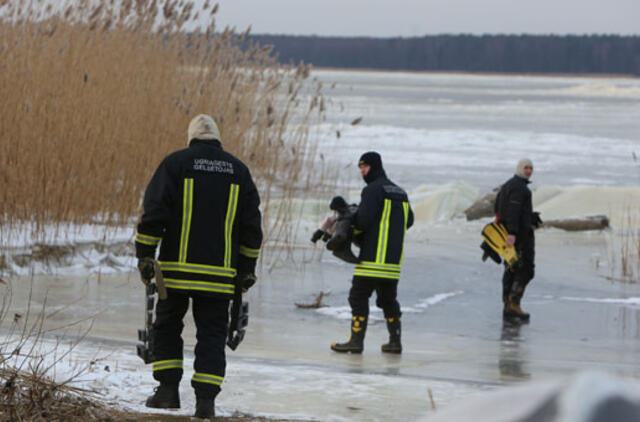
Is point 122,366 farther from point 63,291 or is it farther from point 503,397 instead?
point 503,397

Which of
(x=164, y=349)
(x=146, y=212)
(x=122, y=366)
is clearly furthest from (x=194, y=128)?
(x=122, y=366)

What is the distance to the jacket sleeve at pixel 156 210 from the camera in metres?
5.01

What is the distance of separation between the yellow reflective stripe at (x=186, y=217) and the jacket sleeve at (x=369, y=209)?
2559 mm

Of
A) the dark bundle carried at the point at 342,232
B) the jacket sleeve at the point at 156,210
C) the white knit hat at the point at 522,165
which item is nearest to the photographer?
the jacket sleeve at the point at 156,210

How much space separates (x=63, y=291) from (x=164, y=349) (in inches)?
155

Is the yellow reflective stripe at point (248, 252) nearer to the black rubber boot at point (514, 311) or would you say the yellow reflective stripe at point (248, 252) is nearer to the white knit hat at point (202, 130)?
the white knit hat at point (202, 130)

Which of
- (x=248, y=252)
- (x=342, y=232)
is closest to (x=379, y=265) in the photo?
(x=342, y=232)

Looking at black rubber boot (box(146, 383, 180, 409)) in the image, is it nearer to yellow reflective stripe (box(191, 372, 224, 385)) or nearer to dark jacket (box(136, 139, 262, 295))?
yellow reflective stripe (box(191, 372, 224, 385))

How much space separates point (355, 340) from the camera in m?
7.39

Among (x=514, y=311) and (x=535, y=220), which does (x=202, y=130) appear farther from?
(x=535, y=220)

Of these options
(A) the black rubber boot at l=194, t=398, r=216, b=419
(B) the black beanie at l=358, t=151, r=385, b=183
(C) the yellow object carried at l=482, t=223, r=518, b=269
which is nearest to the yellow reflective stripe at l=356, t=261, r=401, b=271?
(B) the black beanie at l=358, t=151, r=385, b=183

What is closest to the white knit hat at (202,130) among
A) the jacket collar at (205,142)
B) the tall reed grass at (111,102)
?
the jacket collar at (205,142)

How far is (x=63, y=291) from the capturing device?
8805 mm

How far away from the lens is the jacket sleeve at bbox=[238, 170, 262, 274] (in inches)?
206
